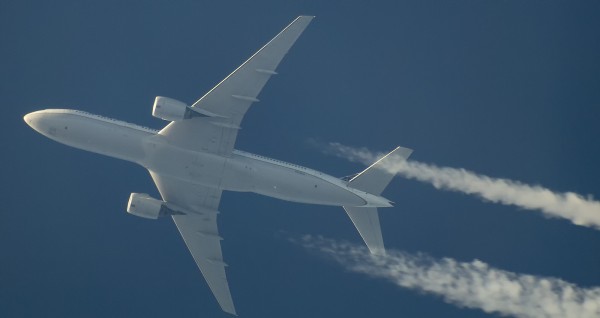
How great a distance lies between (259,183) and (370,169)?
7.52 m

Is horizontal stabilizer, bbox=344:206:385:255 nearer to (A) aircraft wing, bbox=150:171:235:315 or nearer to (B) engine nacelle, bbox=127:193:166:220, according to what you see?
(A) aircraft wing, bbox=150:171:235:315

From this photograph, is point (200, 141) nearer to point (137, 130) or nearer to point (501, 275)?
point (137, 130)

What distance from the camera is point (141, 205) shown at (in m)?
52.5

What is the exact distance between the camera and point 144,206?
52.5 meters

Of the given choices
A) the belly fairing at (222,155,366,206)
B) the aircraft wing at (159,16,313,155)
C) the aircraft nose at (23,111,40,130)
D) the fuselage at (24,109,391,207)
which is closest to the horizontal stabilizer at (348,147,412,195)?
the fuselage at (24,109,391,207)

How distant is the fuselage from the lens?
50.7m

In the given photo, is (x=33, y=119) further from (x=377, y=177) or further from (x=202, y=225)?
(x=377, y=177)

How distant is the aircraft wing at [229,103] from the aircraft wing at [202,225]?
3907 mm

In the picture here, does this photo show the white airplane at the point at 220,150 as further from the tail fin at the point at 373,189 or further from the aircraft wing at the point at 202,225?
the aircraft wing at the point at 202,225

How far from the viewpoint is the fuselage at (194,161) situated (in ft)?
166

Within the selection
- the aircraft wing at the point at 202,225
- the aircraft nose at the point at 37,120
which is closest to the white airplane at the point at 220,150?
the aircraft nose at the point at 37,120

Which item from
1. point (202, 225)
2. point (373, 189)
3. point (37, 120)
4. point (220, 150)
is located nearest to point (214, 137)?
point (220, 150)

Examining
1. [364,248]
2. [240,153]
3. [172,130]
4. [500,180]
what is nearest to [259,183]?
[240,153]

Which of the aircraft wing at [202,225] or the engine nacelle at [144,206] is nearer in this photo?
the engine nacelle at [144,206]
